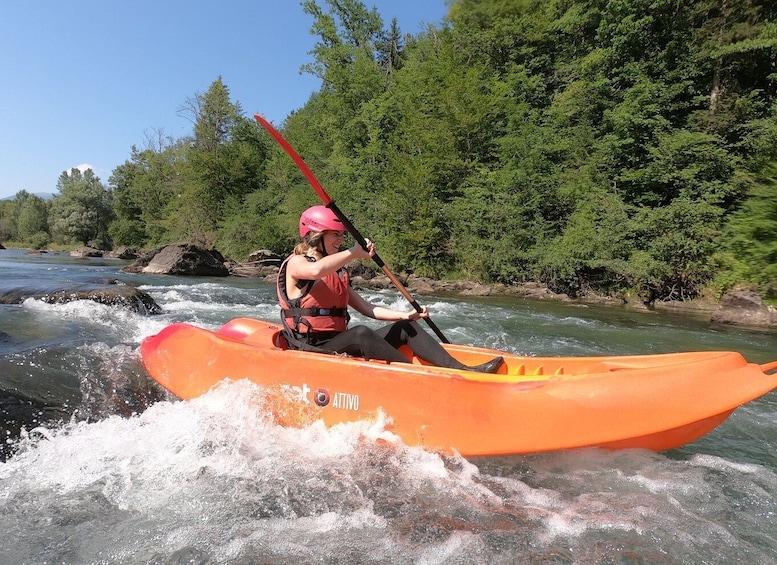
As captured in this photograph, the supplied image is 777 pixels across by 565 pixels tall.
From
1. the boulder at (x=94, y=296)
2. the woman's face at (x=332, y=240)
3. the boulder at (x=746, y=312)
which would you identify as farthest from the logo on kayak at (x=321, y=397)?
the boulder at (x=746, y=312)

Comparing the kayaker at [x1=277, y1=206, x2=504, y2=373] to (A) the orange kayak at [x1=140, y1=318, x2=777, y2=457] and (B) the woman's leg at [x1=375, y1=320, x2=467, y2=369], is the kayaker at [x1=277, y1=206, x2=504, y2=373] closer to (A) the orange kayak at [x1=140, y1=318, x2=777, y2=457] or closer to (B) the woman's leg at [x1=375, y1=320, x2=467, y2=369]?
(B) the woman's leg at [x1=375, y1=320, x2=467, y2=369]

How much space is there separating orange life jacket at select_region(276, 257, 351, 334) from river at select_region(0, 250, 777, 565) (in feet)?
2.16

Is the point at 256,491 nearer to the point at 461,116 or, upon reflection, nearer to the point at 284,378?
the point at 284,378

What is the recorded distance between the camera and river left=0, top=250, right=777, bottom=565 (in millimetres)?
2115

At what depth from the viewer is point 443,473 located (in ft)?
9.14

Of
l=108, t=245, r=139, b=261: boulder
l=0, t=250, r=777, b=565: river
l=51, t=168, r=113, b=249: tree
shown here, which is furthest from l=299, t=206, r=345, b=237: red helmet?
l=51, t=168, r=113, b=249: tree

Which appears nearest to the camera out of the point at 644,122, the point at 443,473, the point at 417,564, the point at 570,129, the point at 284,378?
the point at 417,564

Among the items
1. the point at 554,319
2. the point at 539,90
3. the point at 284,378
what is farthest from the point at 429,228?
the point at 284,378

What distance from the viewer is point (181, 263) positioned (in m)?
18.0

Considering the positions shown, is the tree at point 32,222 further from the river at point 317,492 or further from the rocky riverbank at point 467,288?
the river at point 317,492

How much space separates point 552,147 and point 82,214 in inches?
1764

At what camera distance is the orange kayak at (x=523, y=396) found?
8.43ft

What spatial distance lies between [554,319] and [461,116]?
11240mm

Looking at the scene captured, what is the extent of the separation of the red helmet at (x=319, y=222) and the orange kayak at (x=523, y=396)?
2.75 ft
